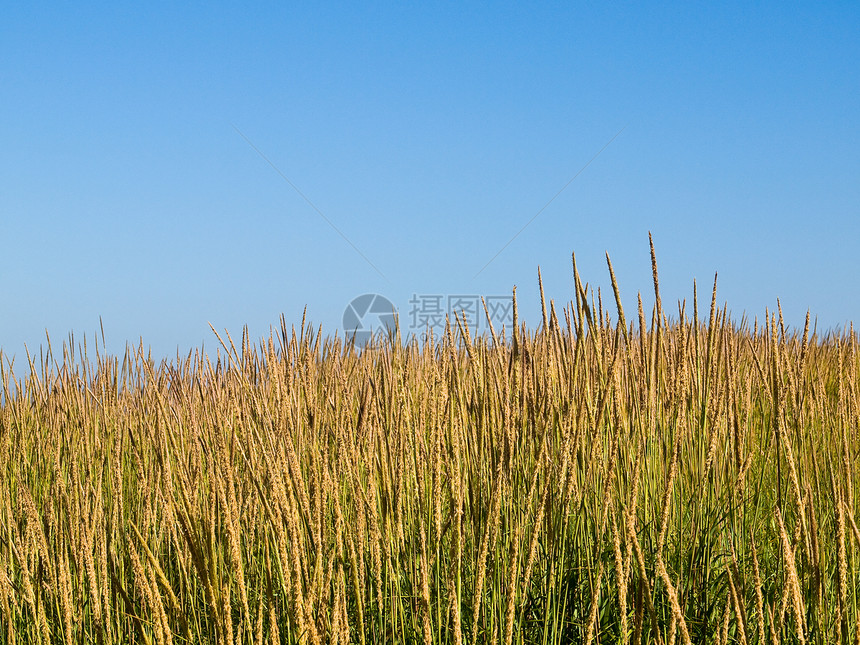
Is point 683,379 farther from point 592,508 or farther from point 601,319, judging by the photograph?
point 592,508

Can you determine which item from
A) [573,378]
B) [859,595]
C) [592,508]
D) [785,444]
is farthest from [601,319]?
[859,595]

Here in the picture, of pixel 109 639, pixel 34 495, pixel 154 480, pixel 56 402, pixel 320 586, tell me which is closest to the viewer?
pixel 320 586

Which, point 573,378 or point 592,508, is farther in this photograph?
point 592,508

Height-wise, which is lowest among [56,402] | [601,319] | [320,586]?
[320,586]

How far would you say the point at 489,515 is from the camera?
1.10 m

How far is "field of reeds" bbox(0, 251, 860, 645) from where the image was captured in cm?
114

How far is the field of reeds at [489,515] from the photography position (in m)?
1.14

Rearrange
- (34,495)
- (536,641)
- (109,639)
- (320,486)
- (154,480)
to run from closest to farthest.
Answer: (320,486), (109,639), (536,641), (154,480), (34,495)

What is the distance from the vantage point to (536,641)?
1.72 metres

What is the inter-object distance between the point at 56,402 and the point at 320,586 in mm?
2898

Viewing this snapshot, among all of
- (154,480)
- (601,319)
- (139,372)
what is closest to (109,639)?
(154,480)

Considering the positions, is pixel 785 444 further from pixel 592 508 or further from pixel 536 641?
pixel 536 641

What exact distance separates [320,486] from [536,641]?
92 centimetres

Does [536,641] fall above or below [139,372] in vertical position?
below
